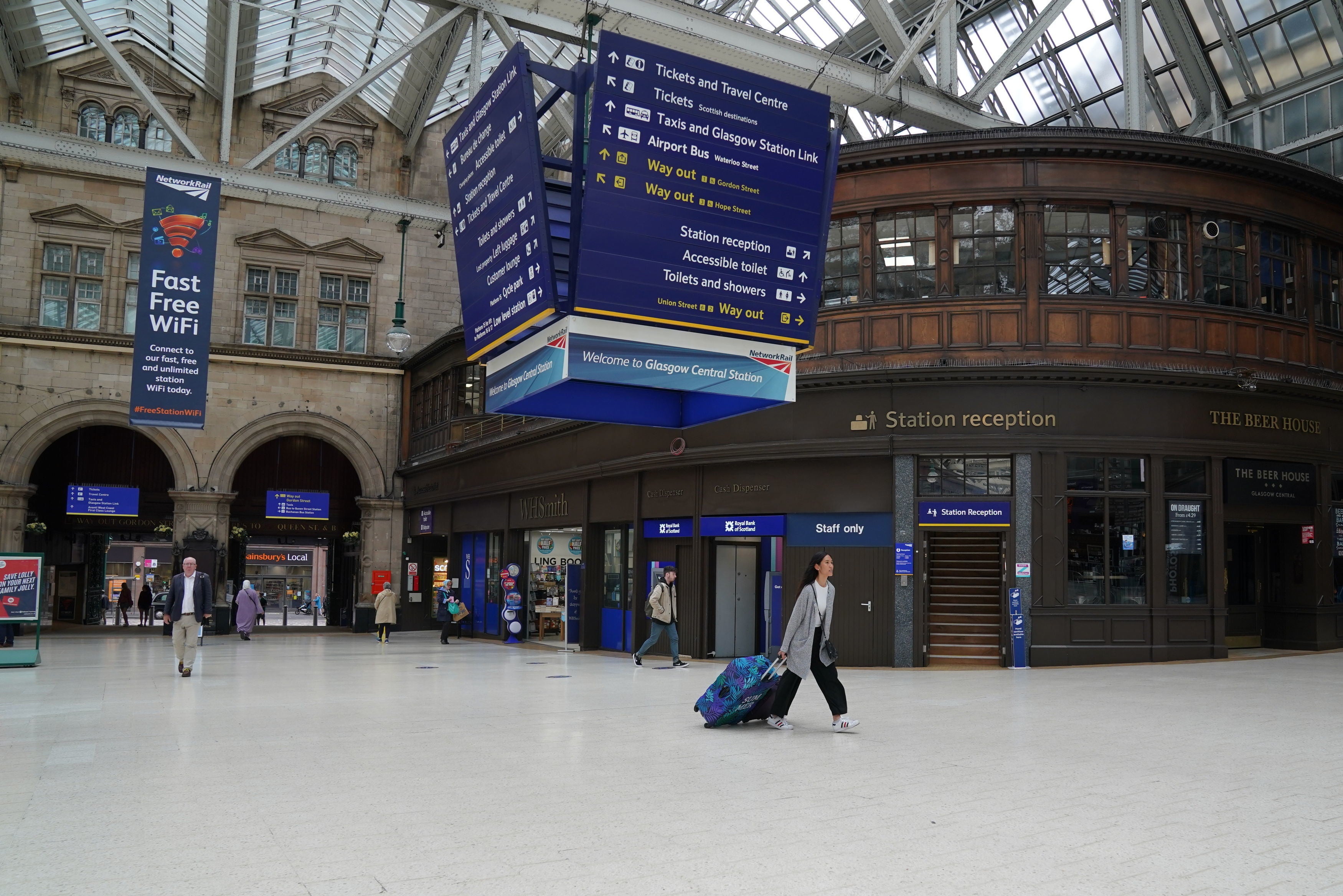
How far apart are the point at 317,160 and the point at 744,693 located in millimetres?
28009

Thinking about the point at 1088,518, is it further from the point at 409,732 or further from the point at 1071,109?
the point at 1071,109

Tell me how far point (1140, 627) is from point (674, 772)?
1053cm

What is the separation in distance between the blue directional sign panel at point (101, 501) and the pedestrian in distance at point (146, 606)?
236 cm

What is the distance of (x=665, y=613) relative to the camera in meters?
16.1

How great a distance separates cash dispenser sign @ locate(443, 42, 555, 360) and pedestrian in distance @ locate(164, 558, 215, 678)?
5.91m

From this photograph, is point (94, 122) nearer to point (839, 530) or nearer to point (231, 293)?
point (231, 293)

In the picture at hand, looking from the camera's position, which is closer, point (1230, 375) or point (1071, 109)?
point (1230, 375)

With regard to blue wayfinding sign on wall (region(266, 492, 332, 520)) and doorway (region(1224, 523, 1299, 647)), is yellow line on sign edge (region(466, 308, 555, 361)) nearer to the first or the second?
doorway (region(1224, 523, 1299, 647))

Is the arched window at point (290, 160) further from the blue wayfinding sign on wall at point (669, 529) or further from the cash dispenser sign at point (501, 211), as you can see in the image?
the cash dispenser sign at point (501, 211)

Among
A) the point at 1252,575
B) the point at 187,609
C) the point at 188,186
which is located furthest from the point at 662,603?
the point at 188,186

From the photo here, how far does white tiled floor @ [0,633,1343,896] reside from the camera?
15.4 feet

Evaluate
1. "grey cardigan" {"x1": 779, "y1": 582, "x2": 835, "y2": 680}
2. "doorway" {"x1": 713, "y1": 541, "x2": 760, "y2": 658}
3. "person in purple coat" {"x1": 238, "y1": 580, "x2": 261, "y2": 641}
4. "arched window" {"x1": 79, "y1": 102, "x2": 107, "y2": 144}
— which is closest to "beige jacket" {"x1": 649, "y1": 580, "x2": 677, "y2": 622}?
"doorway" {"x1": 713, "y1": 541, "x2": 760, "y2": 658}

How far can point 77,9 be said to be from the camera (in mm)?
17359

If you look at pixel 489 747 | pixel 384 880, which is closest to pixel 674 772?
pixel 489 747
